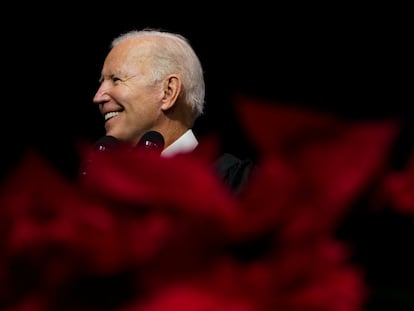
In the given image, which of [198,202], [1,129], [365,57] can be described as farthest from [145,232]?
[1,129]

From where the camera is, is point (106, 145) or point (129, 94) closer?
point (106, 145)

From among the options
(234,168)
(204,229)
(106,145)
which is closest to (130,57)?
(234,168)

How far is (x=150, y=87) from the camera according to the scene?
4.95 ft

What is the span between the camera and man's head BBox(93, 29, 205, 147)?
1437mm

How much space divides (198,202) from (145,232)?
0.04 ft

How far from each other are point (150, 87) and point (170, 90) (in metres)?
0.04

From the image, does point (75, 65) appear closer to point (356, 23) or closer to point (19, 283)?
point (356, 23)

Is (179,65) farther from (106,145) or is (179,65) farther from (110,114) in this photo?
(106,145)

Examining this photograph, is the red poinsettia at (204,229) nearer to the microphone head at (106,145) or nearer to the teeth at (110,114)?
the microphone head at (106,145)

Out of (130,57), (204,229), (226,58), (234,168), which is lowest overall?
(204,229)

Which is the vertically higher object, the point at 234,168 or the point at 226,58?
the point at 226,58

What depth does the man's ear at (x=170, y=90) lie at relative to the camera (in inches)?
57.9

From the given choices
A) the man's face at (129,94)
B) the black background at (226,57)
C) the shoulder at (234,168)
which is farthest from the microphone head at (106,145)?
the black background at (226,57)

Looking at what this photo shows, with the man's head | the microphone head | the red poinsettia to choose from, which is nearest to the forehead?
the man's head
